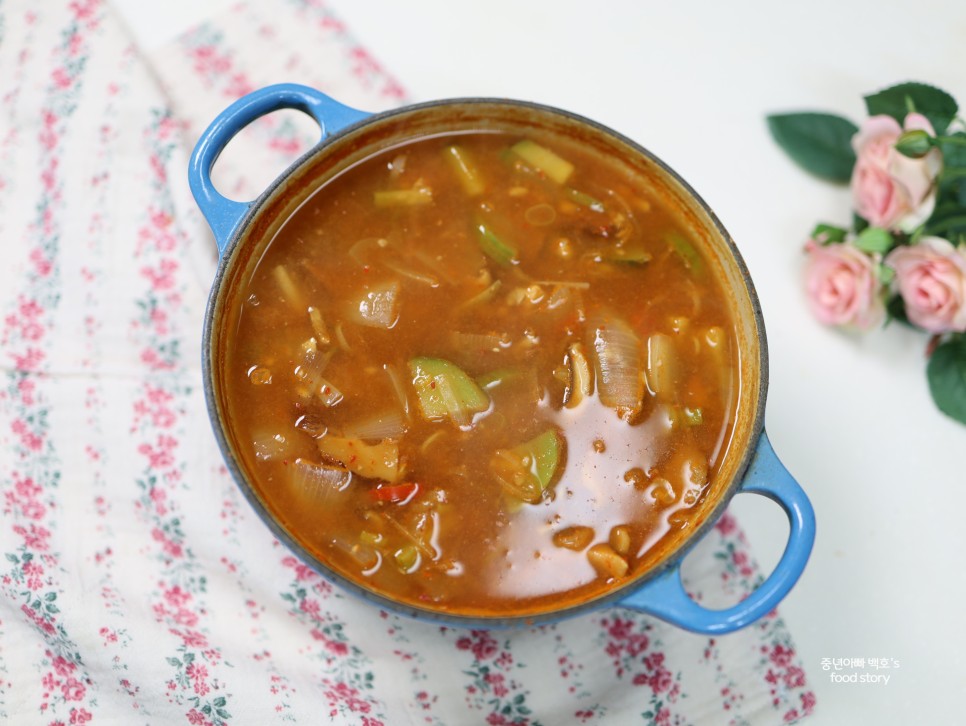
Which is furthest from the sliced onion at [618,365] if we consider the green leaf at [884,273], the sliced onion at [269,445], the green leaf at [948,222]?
the green leaf at [948,222]

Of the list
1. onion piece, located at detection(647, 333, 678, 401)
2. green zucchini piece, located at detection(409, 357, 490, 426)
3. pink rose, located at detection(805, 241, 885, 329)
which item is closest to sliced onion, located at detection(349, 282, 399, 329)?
green zucchini piece, located at detection(409, 357, 490, 426)

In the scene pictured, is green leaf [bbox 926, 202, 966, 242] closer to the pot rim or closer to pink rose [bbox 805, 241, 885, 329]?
pink rose [bbox 805, 241, 885, 329]

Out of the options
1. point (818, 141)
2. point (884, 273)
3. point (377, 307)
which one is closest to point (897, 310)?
point (884, 273)

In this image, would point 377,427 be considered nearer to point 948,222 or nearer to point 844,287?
point 844,287

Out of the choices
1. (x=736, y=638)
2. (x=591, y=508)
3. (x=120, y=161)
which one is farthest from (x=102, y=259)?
(x=736, y=638)

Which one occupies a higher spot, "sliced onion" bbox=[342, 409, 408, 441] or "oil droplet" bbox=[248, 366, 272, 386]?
"sliced onion" bbox=[342, 409, 408, 441]
